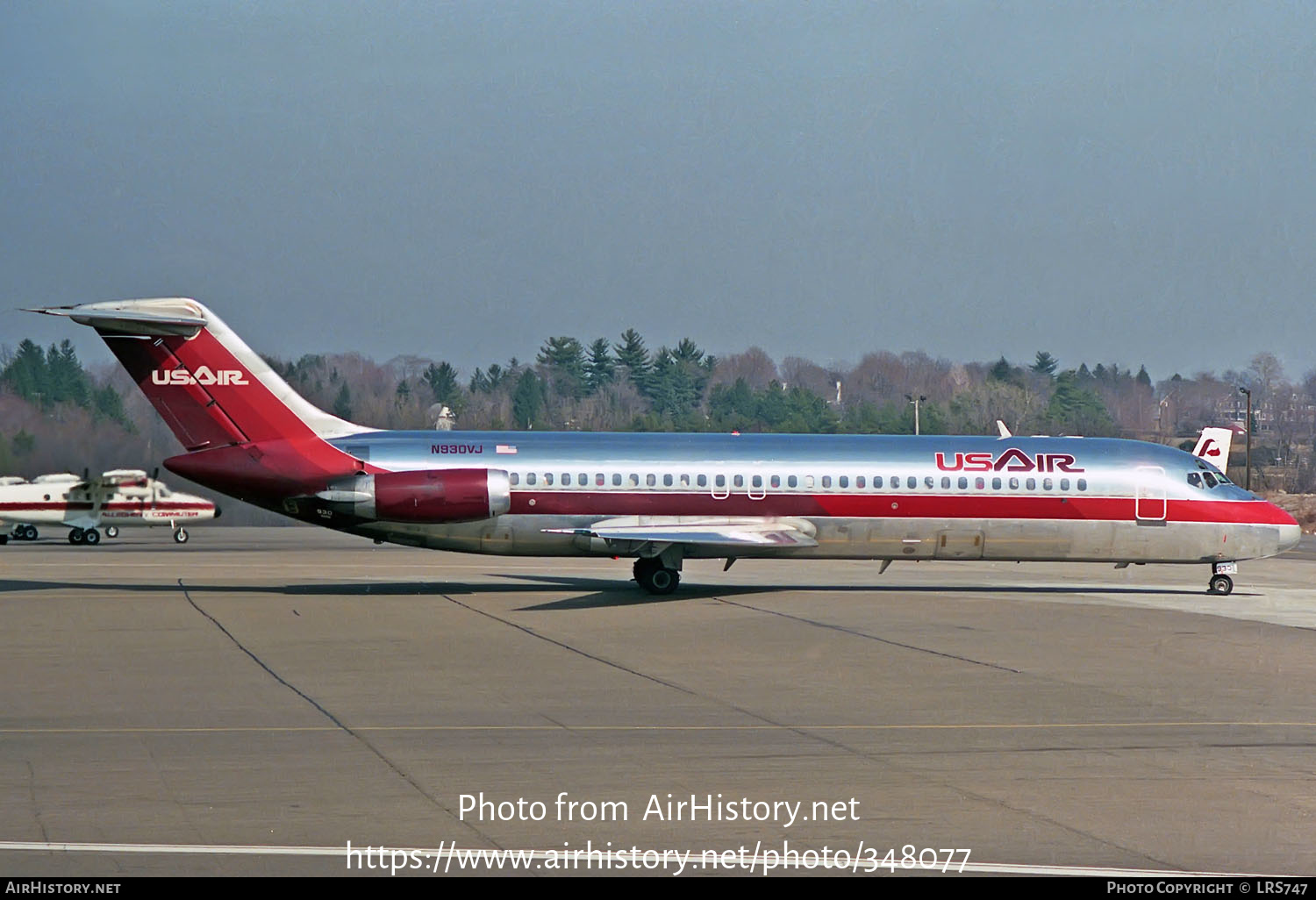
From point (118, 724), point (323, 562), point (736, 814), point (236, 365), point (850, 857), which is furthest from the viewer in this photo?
point (323, 562)

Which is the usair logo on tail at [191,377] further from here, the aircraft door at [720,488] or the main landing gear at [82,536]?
the main landing gear at [82,536]

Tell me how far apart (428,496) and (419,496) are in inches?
6.5

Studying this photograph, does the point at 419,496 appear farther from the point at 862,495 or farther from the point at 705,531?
the point at 862,495

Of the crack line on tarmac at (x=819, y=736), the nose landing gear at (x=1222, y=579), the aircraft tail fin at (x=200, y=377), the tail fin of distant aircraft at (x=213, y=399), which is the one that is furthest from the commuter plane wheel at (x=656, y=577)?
the nose landing gear at (x=1222, y=579)

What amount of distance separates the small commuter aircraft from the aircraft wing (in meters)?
29.5

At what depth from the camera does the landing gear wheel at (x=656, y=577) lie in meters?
28.2

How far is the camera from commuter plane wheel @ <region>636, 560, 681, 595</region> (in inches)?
1109

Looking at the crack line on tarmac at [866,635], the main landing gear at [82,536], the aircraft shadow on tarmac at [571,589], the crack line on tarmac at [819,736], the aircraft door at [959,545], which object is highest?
the aircraft door at [959,545]

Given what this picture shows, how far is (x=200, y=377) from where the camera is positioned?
89.9 feet

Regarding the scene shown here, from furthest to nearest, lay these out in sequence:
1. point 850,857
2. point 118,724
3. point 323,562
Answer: point 323,562, point 118,724, point 850,857

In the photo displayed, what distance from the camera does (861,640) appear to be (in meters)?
21.3

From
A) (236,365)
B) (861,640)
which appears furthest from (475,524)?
(861,640)

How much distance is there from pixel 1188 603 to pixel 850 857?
20.8 meters
